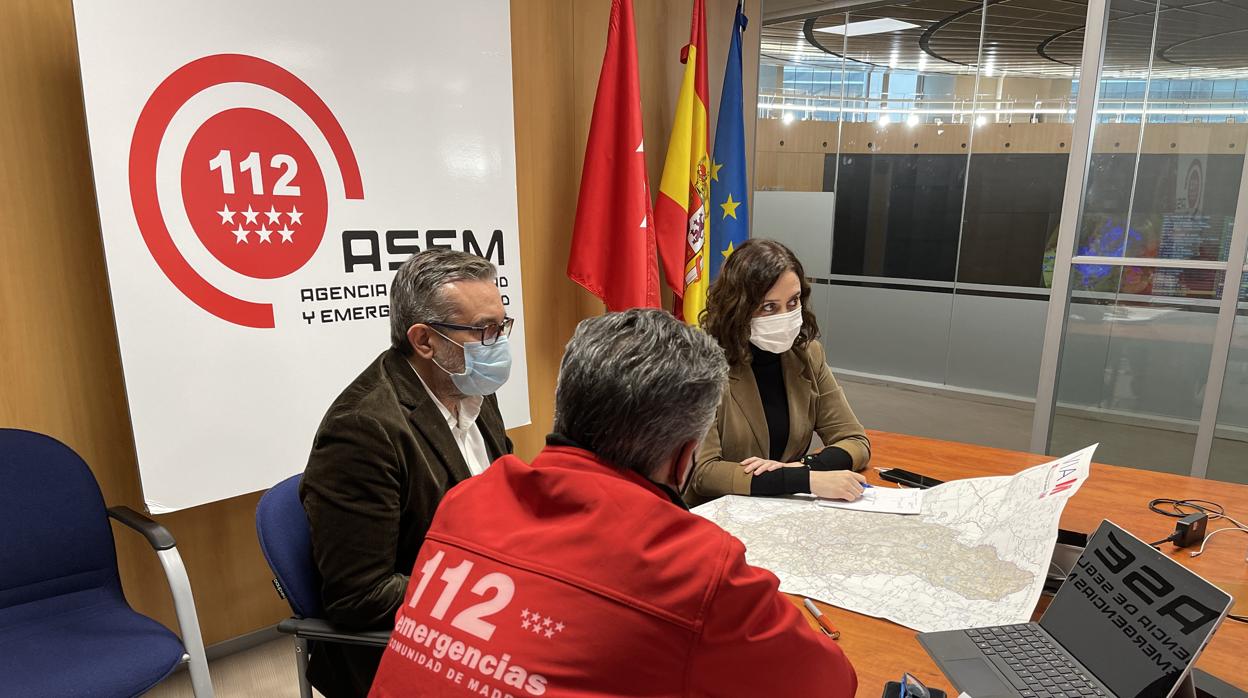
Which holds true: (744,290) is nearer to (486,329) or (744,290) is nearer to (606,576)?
(486,329)

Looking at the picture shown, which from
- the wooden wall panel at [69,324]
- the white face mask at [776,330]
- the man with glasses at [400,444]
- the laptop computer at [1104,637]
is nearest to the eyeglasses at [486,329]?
the man with glasses at [400,444]

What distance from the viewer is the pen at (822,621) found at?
3.86 ft

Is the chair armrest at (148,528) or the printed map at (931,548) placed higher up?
the printed map at (931,548)

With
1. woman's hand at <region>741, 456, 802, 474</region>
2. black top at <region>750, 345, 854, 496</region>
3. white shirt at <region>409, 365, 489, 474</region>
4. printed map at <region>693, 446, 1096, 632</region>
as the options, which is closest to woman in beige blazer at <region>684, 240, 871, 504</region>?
black top at <region>750, 345, 854, 496</region>

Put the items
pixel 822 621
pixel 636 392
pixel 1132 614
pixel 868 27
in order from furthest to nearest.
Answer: pixel 868 27, pixel 822 621, pixel 1132 614, pixel 636 392

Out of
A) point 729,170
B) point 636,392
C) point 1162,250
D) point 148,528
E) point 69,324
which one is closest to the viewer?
point 636,392

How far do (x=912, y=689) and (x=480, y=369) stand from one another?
1086 mm

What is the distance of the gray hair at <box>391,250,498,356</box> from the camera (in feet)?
5.24

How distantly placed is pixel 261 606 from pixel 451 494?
193 centimetres

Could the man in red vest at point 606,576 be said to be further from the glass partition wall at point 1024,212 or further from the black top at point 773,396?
the glass partition wall at point 1024,212

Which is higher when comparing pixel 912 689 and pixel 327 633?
pixel 912 689

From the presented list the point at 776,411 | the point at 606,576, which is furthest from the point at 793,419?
the point at 606,576

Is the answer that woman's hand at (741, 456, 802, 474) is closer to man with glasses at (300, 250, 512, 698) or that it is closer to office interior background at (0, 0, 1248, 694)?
man with glasses at (300, 250, 512, 698)

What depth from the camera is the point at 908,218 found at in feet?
14.0
